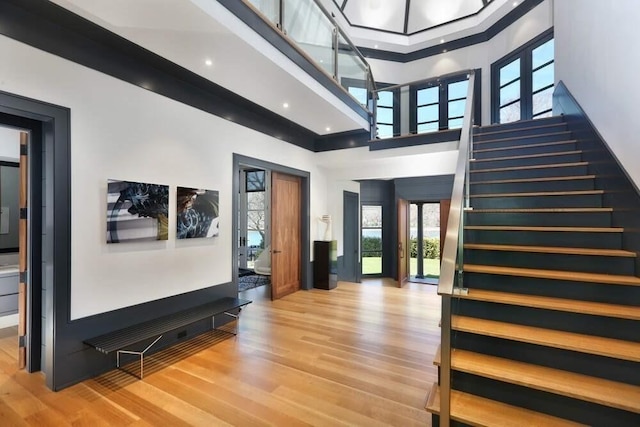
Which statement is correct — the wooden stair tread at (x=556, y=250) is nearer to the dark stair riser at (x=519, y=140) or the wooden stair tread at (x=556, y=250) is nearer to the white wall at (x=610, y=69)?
the white wall at (x=610, y=69)

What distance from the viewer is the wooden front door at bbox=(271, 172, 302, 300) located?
218 inches

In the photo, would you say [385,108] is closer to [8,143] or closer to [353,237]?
[353,237]

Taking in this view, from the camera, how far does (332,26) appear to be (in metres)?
4.64

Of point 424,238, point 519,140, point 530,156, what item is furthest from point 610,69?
point 424,238

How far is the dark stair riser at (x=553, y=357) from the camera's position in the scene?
1717 mm

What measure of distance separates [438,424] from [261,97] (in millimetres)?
4055

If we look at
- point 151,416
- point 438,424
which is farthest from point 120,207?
point 438,424

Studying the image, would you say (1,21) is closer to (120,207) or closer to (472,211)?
(120,207)

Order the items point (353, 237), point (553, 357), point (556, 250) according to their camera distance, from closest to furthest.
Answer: point (553, 357), point (556, 250), point (353, 237)

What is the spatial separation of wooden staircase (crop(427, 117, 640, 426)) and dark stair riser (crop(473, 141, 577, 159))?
30 cm

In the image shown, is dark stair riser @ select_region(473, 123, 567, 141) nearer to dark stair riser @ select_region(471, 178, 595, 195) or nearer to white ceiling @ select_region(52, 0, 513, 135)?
dark stair riser @ select_region(471, 178, 595, 195)

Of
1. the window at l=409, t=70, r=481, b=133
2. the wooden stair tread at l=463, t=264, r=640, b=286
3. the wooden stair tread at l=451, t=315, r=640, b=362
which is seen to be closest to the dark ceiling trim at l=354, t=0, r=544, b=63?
the window at l=409, t=70, r=481, b=133

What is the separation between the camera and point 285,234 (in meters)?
5.85

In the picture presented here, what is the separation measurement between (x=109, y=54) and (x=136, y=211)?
156 cm
